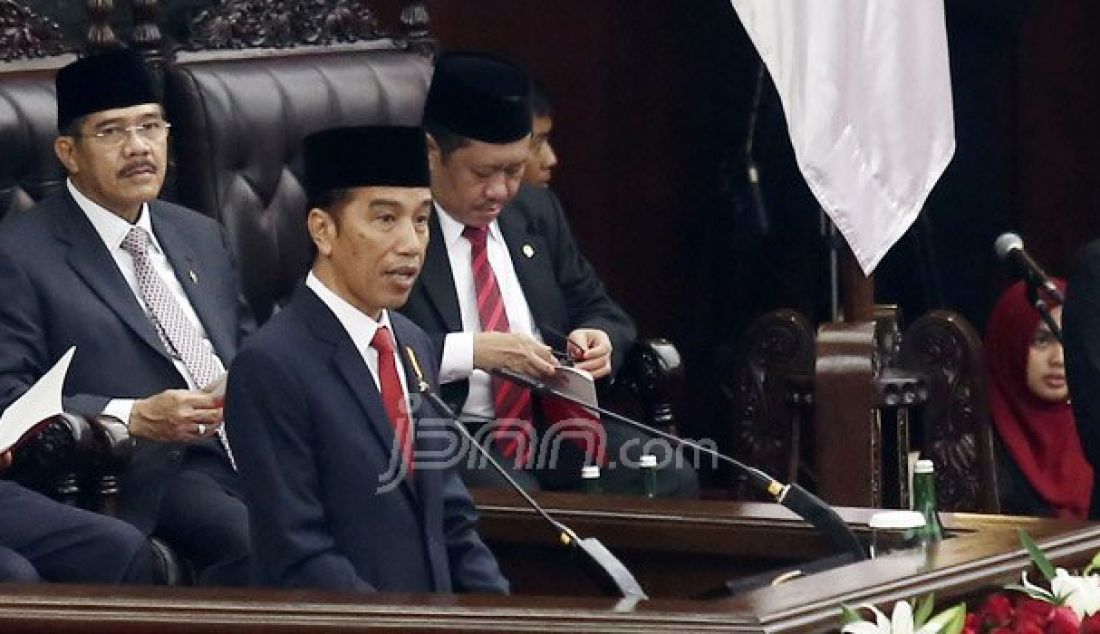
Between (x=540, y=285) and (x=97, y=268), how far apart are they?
1.01 meters

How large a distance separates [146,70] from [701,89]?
257cm

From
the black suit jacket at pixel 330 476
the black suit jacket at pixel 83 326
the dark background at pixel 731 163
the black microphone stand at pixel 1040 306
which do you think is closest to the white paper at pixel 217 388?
the black suit jacket at pixel 83 326

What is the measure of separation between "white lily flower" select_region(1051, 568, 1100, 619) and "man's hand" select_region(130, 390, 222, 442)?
65.6 inches

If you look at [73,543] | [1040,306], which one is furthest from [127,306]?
[1040,306]

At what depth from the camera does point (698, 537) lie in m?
4.59

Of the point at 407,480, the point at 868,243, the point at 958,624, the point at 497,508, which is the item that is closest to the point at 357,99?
the point at 868,243

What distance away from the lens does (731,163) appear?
7.46 meters

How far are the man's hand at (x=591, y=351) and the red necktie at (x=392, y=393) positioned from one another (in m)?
1.26

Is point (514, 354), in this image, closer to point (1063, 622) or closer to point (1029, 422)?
point (1029, 422)

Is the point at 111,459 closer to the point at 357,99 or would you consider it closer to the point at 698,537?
the point at 698,537

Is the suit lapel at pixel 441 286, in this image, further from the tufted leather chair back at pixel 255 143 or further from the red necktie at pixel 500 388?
the tufted leather chair back at pixel 255 143

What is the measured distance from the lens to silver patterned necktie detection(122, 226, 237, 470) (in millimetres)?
5344

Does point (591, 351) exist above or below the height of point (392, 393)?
below

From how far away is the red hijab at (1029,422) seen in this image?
644 centimetres
